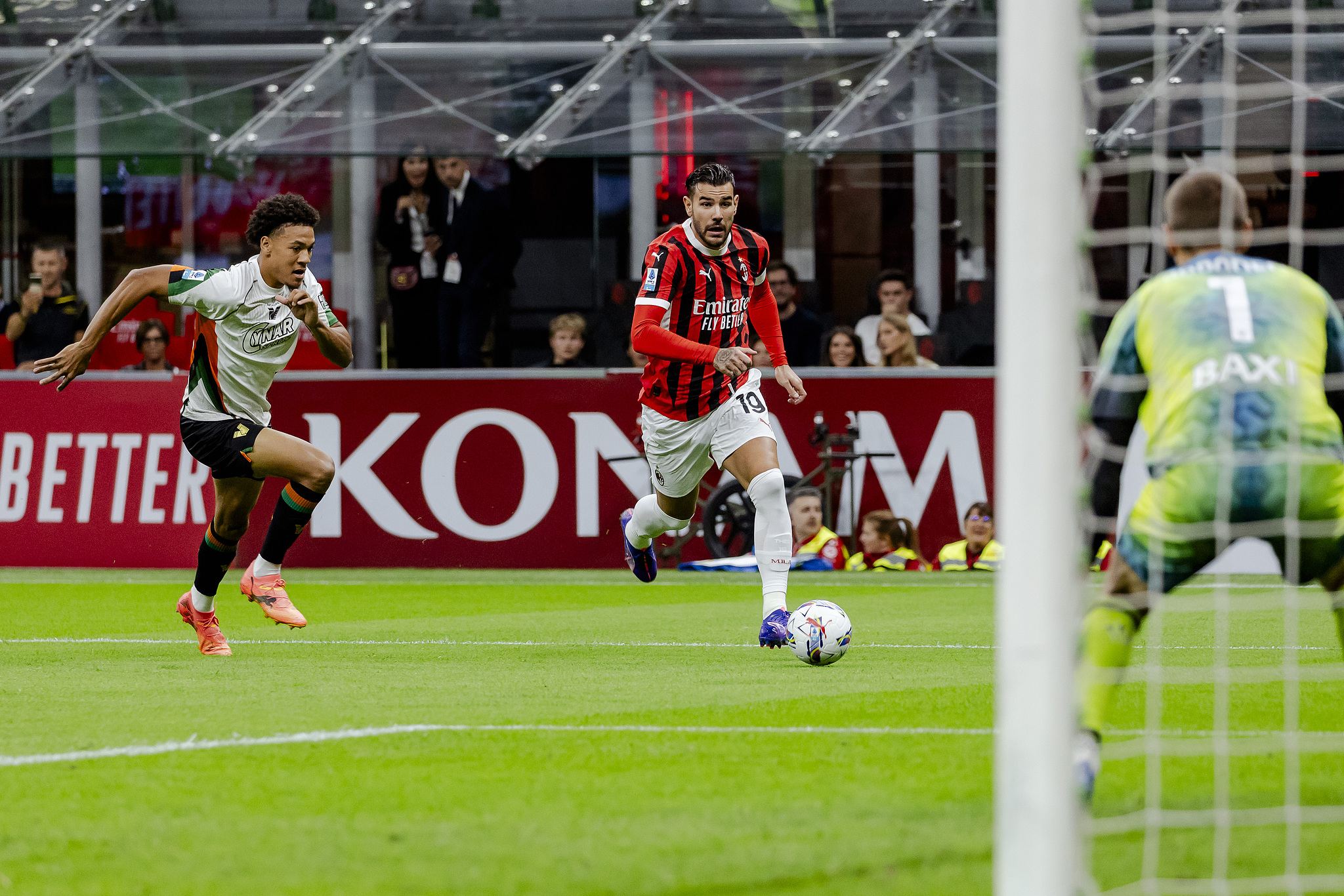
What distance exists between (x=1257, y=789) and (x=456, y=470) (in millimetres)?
9210

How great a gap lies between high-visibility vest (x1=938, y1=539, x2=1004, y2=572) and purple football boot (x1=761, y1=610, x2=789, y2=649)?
5656mm

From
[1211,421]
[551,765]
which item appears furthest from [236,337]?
[1211,421]

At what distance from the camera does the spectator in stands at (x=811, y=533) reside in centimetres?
1271

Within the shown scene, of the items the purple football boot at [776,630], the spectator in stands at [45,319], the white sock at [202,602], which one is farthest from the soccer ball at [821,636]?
the spectator in stands at [45,319]

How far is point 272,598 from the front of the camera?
315 inches

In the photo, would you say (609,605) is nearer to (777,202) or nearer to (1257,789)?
(1257,789)

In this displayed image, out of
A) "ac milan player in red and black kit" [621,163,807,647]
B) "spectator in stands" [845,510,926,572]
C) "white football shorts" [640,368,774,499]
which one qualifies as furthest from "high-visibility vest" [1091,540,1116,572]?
"white football shorts" [640,368,774,499]

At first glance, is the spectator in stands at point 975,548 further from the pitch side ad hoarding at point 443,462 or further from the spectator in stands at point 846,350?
the spectator in stands at point 846,350

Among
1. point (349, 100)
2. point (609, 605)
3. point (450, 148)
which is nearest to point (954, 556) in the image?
point (609, 605)

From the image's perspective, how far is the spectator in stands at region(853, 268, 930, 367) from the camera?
14.0 m

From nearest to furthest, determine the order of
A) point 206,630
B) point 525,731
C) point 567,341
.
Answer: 1. point 525,731
2. point 206,630
3. point 567,341

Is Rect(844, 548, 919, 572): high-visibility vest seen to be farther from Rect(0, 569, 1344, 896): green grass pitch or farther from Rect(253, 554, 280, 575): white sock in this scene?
Rect(253, 554, 280, 575): white sock

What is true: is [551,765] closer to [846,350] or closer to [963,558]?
[963,558]

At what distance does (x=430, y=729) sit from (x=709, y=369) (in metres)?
3.18
